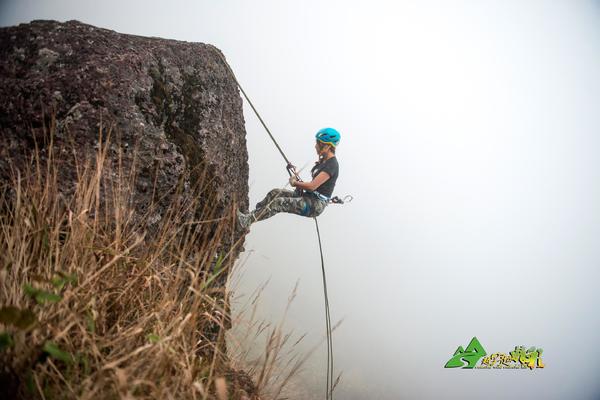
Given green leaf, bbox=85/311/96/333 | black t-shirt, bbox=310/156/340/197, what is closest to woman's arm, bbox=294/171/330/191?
black t-shirt, bbox=310/156/340/197

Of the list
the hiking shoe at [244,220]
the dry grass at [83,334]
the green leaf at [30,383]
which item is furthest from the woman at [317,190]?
the green leaf at [30,383]

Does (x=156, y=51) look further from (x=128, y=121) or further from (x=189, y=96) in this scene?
(x=128, y=121)

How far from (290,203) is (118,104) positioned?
2948mm

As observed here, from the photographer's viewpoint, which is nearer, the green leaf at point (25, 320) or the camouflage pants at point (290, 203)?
the green leaf at point (25, 320)

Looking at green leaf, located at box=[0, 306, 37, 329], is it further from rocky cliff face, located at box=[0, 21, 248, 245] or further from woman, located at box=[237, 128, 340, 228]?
woman, located at box=[237, 128, 340, 228]

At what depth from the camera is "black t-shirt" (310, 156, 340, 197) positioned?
5.12 metres

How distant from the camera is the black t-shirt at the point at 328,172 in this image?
5117 mm

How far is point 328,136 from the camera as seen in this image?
5.30 m

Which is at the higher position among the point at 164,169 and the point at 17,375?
the point at 164,169

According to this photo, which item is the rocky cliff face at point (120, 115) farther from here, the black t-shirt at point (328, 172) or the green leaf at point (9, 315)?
the black t-shirt at point (328, 172)

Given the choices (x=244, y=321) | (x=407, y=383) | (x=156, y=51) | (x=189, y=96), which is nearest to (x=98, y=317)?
(x=244, y=321)

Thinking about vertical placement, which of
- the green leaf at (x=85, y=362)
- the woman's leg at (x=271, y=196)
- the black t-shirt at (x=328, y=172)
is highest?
the black t-shirt at (x=328, y=172)

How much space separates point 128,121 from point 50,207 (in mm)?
1005

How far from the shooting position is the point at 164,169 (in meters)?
2.82
